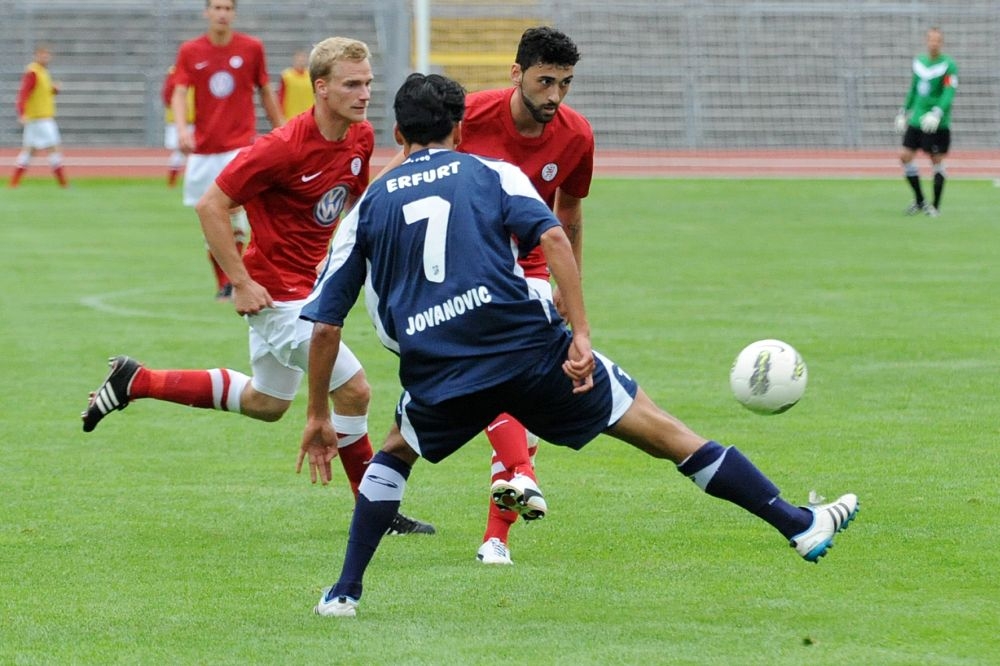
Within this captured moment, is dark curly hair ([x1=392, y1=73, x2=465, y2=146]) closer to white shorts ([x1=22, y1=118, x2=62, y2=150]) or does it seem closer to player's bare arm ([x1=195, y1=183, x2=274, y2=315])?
player's bare arm ([x1=195, y1=183, x2=274, y2=315])

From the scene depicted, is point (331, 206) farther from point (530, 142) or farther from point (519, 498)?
point (519, 498)

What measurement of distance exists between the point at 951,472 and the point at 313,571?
127 inches

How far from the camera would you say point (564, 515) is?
744 centimetres

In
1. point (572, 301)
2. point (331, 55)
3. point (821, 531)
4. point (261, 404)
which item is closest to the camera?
point (572, 301)

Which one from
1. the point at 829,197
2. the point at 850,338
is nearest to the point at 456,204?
the point at 850,338

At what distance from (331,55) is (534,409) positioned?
2.09 metres

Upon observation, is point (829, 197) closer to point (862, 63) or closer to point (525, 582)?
point (862, 63)

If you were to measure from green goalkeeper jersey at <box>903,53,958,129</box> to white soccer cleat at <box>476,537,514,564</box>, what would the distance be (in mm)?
19030

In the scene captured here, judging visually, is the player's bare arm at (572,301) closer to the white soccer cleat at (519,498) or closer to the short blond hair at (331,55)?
the white soccer cleat at (519,498)

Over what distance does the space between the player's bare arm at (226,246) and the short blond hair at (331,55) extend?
64cm

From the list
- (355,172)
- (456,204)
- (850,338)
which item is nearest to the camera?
(456,204)

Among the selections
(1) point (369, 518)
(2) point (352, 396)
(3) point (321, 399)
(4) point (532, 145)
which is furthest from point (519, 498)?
(4) point (532, 145)

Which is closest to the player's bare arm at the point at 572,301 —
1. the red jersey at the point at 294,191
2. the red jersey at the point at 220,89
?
the red jersey at the point at 294,191

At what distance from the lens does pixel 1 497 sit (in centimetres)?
785
